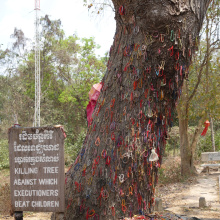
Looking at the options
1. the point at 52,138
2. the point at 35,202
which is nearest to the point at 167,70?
the point at 52,138

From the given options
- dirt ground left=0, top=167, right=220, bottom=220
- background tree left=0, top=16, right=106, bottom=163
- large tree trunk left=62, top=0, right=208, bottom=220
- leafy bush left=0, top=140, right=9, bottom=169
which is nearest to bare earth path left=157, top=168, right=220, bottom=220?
dirt ground left=0, top=167, right=220, bottom=220

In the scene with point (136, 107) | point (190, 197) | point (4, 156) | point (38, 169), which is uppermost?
point (136, 107)

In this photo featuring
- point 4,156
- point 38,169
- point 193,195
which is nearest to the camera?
point 38,169

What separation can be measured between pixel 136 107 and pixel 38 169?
1.40 meters

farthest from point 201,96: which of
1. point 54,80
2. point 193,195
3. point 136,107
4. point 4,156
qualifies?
point 54,80

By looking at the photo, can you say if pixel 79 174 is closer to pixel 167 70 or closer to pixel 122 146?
pixel 122 146

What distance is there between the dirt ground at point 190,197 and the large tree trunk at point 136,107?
2.35m

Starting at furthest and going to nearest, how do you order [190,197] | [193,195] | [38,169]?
[193,195], [190,197], [38,169]

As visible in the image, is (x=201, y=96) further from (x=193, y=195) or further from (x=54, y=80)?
(x=54, y=80)

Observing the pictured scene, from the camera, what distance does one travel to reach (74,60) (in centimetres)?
2850

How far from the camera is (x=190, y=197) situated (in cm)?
888

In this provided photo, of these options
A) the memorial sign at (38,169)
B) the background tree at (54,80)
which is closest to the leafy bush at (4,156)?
the background tree at (54,80)

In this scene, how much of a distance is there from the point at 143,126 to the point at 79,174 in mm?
1064

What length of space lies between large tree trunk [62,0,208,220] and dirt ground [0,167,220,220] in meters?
2.35
